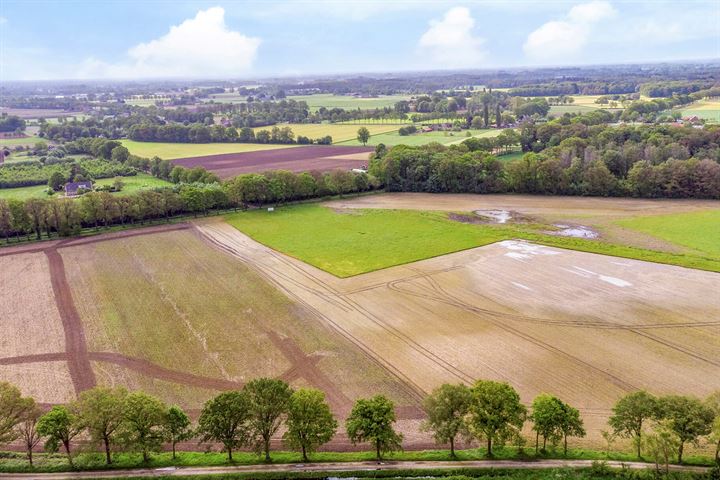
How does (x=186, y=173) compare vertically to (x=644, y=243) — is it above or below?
above

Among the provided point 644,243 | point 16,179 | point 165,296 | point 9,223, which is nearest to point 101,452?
point 165,296

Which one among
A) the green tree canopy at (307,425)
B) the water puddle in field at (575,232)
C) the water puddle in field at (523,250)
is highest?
the water puddle in field at (575,232)

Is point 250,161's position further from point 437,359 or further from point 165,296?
point 437,359

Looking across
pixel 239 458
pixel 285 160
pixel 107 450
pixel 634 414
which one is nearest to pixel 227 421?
pixel 239 458

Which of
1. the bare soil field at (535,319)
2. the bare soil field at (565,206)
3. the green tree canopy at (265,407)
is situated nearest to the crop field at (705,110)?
the bare soil field at (565,206)

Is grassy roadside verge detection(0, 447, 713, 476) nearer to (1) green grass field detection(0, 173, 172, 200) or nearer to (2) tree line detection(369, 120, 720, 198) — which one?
(2) tree line detection(369, 120, 720, 198)

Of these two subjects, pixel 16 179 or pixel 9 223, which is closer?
pixel 9 223

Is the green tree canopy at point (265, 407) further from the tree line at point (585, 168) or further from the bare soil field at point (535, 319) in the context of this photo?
the tree line at point (585, 168)
